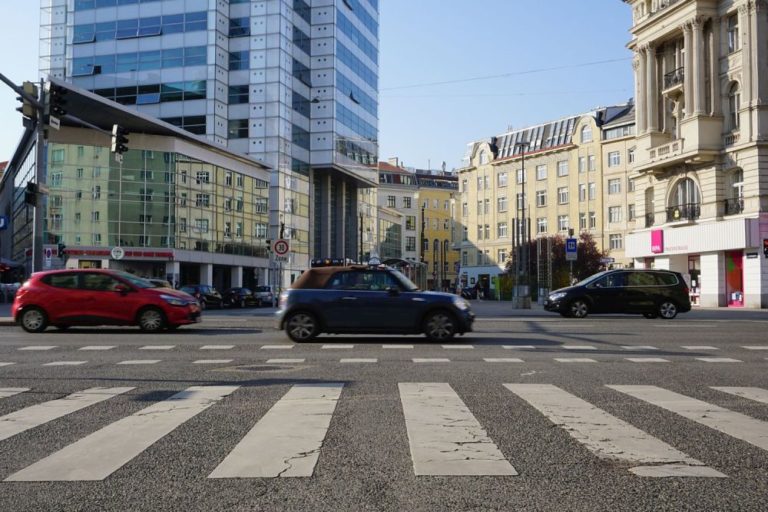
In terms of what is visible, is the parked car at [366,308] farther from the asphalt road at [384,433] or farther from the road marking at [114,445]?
the road marking at [114,445]

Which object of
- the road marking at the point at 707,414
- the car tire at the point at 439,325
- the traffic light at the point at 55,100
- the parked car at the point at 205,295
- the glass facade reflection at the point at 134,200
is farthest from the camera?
the glass facade reflection at the point at 134,200

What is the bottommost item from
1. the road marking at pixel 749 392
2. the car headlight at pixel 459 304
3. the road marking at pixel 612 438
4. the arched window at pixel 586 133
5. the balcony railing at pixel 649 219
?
the road marking at pixel 749 392

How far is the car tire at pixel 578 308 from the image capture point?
2666 cm

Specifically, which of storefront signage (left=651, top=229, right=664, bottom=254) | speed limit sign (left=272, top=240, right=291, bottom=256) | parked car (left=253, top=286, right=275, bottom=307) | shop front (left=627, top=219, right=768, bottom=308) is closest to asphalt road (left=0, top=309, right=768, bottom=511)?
speed limit sign (left=272, top=240, right=291, bottom=256)

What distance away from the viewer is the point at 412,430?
623cm

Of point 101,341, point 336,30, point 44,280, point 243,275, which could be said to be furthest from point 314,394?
point 336,30

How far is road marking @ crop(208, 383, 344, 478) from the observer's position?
489cm

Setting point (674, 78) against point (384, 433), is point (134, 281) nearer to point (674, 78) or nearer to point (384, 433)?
point (384, 433)

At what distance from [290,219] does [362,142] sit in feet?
42.5

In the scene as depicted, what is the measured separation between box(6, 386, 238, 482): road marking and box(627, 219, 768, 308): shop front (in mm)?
37887

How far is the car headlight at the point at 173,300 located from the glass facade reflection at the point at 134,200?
36.2 m

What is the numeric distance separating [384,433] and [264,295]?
4292 centimetres

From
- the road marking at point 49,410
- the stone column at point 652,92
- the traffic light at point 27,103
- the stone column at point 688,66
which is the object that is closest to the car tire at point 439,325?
the road marking at point 49,410

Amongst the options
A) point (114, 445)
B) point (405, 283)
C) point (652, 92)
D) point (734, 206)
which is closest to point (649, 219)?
point (734, 206)
